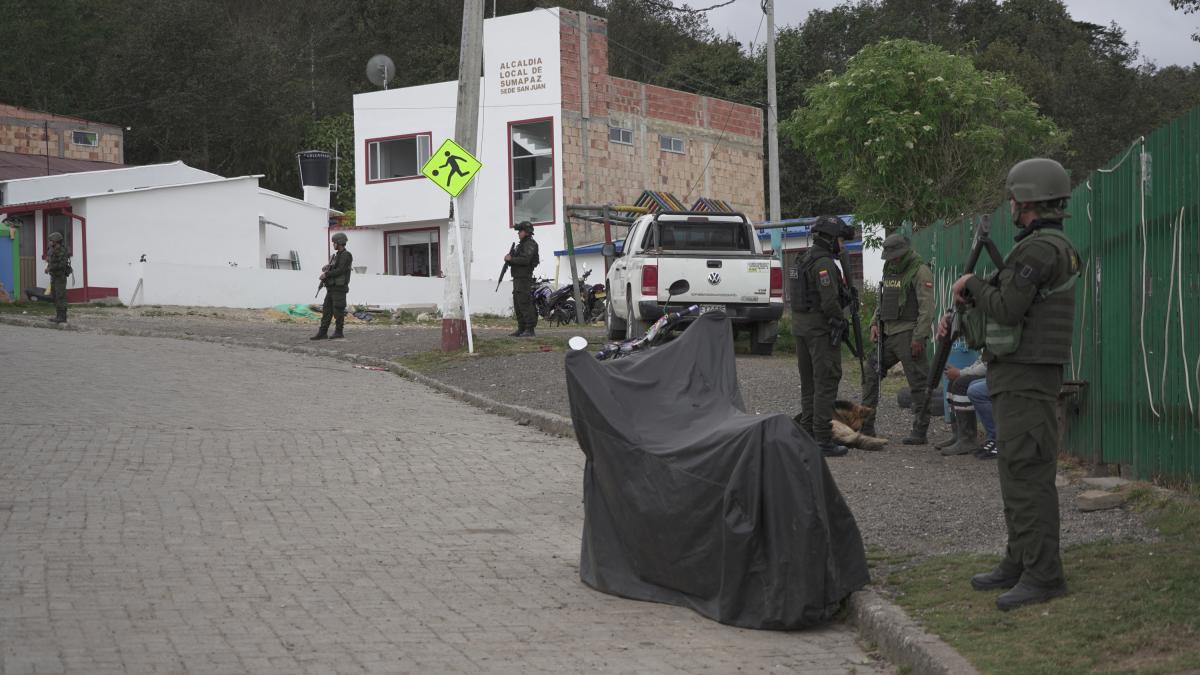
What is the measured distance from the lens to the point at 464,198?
67.1 feet

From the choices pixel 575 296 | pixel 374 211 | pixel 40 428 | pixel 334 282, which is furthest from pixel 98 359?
pixel 374 211

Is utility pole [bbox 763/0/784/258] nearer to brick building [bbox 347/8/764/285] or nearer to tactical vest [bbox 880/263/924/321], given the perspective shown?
brick building [bbox 347/8/764/285]

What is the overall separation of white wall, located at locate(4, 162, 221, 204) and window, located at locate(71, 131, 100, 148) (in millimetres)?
8585

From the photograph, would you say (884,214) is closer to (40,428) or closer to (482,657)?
(40,428)

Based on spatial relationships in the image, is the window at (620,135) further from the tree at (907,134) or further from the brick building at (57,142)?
the brick building at (57,142)

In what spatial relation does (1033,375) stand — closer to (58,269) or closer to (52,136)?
(58,269)

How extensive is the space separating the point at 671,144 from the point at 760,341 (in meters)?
27.6

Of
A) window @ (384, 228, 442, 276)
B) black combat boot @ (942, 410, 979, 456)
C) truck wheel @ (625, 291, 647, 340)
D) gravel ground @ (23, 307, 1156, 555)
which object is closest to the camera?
gravel ground @ (23, 307, 1156, 555)

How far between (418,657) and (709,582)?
1576mm

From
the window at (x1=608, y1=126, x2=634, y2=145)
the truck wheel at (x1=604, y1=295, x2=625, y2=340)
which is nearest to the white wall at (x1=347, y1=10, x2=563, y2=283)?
the window at (x1=608, y1=126, x2=634, y2=145)

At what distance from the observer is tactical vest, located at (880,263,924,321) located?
39.3ft

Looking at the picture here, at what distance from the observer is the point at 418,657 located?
5934mm

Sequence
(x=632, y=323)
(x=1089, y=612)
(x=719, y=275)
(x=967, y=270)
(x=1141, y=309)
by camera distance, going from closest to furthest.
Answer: (x=1089, y=612)
(x=967, y=270)
(x=1141, y=309)
(x=719, y=275)
(x=632, y=323)

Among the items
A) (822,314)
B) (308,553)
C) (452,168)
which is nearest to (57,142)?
(452,168)
